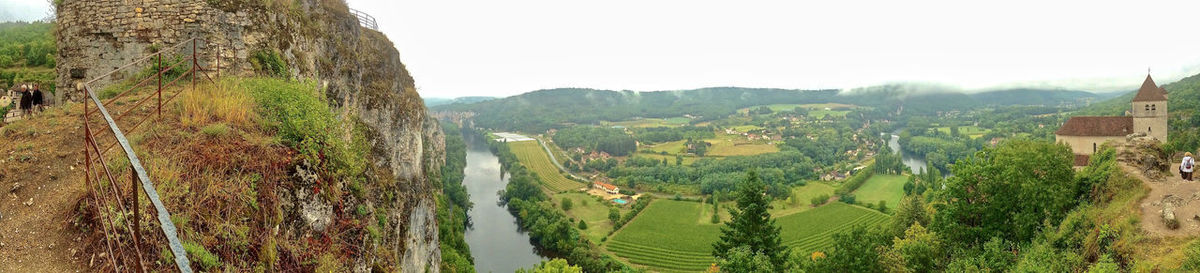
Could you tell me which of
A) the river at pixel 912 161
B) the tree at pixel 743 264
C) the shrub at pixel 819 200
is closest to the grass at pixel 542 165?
the shrub at pixel 819 200

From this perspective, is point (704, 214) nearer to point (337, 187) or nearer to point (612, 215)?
point (612, 215)

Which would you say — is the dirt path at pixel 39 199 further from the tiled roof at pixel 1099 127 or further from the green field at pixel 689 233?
the tiled roof at pixel 1099 127

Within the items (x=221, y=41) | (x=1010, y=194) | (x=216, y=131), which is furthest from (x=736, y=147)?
(x=216, y=131)

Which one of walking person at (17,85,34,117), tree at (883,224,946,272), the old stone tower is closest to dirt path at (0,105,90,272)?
walking person at (17,85,34,117)

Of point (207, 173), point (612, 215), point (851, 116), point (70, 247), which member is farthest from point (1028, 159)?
point (851, 116)

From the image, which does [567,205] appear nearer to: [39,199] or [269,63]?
[269,63]

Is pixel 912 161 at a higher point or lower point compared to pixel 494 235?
higher

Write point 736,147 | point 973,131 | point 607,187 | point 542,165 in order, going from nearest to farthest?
1. point 607,187
2. point 542,165
3. point 736,147
4. point 973,131
